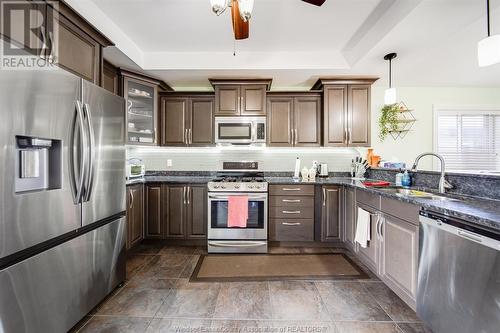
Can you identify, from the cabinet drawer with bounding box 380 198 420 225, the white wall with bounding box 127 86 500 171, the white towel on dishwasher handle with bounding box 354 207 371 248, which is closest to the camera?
the cabinet drawer with bounding box 380 198 420 225

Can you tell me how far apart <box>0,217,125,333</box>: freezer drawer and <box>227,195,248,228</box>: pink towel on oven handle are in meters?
1.28

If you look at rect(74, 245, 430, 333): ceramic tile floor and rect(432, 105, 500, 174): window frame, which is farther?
rect(432, 105, 500, 174): window frame

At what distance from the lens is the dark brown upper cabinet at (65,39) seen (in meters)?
1.45

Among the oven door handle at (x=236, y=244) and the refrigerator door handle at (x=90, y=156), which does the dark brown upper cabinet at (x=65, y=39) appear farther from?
the oven door handle at (x=236, y=244)

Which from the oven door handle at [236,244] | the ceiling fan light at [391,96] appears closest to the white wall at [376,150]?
the oven door handle at [236,244]

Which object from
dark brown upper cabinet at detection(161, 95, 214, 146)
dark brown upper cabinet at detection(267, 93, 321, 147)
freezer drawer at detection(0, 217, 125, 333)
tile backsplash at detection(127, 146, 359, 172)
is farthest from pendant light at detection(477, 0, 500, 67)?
freezer drawer at detection(0, 217, 125, 333)

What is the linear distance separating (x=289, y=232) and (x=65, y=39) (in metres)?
3.09

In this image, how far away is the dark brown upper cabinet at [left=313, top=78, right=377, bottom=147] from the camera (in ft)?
11.1

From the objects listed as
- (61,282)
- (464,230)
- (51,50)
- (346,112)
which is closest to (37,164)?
(61,282)

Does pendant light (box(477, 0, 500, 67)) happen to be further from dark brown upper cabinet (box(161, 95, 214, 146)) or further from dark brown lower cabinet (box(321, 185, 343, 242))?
dark brown upper cabinet (box(161, 95, 214, 146))

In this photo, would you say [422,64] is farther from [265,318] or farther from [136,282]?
[136,282]

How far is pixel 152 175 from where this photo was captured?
3.75 m

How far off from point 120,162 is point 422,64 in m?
3.88

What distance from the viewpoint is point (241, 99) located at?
3350 millimetres
